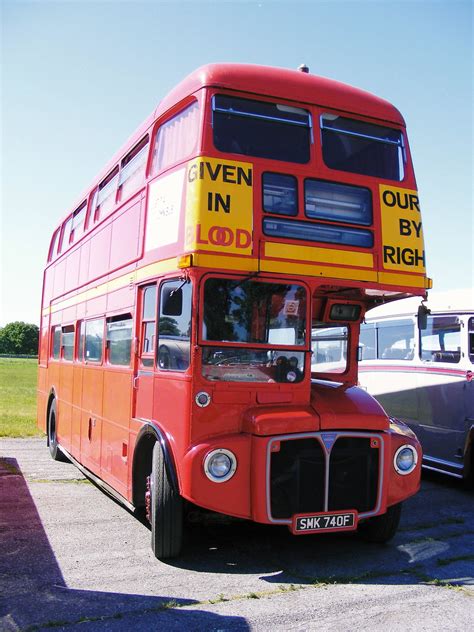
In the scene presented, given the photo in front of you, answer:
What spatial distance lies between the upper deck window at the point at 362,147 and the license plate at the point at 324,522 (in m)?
3.24

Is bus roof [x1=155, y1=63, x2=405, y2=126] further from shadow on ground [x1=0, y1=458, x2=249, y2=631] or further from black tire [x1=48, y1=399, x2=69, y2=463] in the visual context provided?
black tire [x1=48, y1=399, x2=69, y2=463]

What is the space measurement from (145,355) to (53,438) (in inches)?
235

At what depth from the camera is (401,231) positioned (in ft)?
20.9

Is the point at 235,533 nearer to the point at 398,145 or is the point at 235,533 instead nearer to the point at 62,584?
the point at 62,584

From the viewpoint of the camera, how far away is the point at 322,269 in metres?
5.92

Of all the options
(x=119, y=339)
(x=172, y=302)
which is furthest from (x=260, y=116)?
(x=119, y=339)

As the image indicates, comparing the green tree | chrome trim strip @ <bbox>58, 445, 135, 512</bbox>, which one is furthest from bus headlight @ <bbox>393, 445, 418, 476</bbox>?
the green tree

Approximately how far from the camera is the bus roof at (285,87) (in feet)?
19.2

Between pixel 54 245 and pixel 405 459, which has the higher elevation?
pixel 54 245

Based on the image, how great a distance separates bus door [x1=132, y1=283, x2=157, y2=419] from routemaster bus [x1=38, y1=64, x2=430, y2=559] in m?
0.03

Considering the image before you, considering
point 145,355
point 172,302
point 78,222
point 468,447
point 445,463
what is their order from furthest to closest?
point 78,222
point 445,463
point 468,447
point 145,355
point 172,302

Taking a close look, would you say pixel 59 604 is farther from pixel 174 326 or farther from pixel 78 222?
pixel 78 222

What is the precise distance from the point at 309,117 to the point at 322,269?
5.01ft

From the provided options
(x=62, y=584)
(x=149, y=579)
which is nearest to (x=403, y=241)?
(x=149, y=579)
